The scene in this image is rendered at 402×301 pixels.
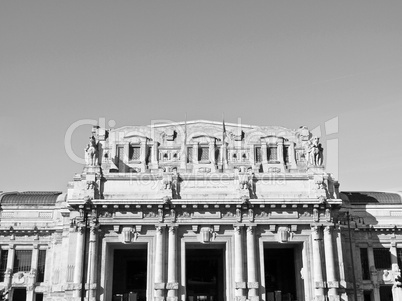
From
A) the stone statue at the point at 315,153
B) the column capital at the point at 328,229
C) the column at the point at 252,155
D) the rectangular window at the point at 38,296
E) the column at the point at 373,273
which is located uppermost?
the column at the point at 252,155

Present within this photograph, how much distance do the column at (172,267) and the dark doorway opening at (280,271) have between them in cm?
1285

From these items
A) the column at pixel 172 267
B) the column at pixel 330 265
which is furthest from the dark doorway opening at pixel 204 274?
the column at pixel 330 265

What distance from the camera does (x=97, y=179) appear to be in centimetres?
5538

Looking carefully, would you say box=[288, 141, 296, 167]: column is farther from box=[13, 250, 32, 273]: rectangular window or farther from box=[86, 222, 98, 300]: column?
box=[13, 250, 32, 273]: rectangular window

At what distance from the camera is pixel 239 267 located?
172 ft

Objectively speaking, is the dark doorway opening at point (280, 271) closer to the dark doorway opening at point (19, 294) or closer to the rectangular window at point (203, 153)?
the rectangular window at point (203, 153)

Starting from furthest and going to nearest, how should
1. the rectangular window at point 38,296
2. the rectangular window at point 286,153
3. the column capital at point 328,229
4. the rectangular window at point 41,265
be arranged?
the rectangular window at point 286,153 < the rectangular window at point 41,265 < the rectangular window at point 38,296 < the column capital at point 328,229

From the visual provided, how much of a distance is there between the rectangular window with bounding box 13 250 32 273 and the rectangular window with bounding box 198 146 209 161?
24156mm

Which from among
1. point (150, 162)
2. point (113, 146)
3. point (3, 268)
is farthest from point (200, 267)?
point (3, 268)

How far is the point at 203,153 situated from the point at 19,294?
92.6ft

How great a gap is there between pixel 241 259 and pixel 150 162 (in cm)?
1871

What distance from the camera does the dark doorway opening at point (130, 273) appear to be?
196ft

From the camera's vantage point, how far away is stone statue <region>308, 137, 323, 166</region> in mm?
57000

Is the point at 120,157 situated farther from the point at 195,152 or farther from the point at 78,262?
the point at 78,262
